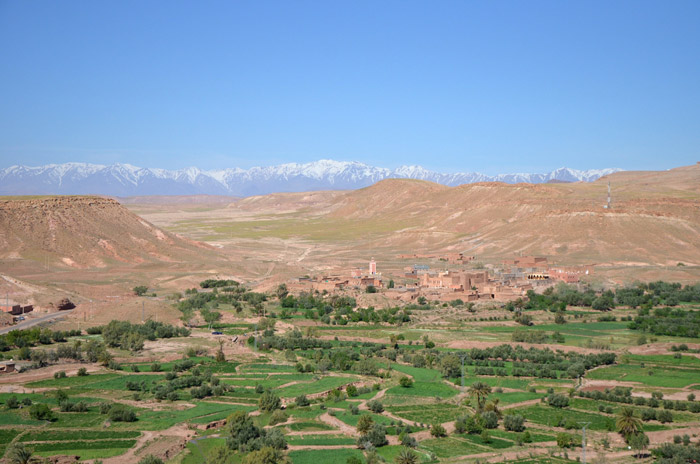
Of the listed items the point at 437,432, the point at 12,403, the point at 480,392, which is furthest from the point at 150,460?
the point at 480,392

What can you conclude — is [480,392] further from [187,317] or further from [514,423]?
[187,317]

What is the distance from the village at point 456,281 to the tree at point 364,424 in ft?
124

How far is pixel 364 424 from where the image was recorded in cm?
3095

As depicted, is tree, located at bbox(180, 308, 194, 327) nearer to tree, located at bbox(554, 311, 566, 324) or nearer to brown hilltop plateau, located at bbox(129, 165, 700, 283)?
brown hilltop plateau, located at bbox(129, 165, 700, 283)

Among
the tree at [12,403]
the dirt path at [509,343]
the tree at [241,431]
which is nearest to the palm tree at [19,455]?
the tree at [241,431]

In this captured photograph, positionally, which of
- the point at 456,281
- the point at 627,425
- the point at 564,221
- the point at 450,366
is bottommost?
the point at 450,366

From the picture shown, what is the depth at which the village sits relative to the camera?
6981 cm

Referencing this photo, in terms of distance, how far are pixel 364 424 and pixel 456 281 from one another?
43.4 metres

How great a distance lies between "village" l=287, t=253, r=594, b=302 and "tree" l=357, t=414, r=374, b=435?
37.9 metres

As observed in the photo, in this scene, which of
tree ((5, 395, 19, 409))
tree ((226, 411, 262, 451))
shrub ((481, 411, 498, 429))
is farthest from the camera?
tree ((5, 395, 19, 409))

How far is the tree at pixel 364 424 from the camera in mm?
30781

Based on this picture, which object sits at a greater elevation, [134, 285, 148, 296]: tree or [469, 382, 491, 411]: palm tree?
[134, 285, 148, 296]: tree

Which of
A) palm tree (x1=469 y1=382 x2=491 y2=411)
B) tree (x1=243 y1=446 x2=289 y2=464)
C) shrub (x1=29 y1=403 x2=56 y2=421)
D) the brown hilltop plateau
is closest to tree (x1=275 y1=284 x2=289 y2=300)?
the brown hilltop plateau

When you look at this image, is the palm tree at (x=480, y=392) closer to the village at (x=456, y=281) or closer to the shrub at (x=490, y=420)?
the shrub at (x=490, y=420)
